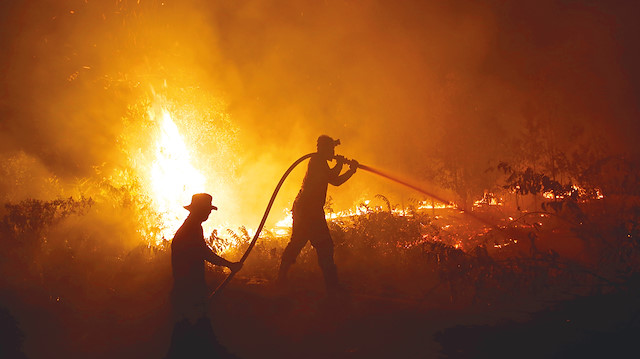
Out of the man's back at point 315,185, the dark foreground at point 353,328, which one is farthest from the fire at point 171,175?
the man's back at point 315,185

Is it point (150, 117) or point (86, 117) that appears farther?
point (86, 117)

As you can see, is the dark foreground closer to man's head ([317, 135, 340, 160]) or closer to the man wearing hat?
the man wearing hat

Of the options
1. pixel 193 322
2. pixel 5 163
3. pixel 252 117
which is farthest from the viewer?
pixel 252 117

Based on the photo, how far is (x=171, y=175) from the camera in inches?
554

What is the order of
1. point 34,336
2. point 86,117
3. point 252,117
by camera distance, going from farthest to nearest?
point 252,117
point 86,117
point 34,336

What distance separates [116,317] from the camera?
6.74m

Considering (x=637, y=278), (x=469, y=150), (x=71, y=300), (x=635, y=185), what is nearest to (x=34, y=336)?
(x=71, y=300)

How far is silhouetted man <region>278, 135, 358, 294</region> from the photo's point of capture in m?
6.67

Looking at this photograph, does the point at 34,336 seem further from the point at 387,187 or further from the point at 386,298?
the point at 387,187

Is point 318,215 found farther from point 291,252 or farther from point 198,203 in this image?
point 198,203

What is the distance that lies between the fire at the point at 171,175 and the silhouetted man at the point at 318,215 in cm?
703

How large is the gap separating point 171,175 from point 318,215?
8770 millimetres

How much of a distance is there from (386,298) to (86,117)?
564 inches

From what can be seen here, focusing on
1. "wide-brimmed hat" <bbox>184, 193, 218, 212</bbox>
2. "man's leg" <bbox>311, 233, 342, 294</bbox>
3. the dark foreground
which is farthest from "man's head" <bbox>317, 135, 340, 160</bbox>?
"wide-brimmed hat" <bbox>184, 193, 218, 212</bbox>
